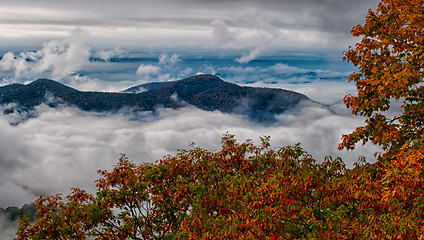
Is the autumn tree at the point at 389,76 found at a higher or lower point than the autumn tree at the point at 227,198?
higher

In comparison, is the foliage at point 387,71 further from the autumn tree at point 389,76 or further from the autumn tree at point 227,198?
the autumn tree at point 227,198

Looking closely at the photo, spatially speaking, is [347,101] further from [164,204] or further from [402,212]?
[164,204]

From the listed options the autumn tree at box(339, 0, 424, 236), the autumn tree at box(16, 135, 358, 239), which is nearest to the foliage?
the autumn tree at box(339, 0, 424, 236)

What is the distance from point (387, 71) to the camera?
15.1m

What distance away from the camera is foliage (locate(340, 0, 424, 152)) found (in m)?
15.3

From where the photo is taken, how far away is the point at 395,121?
56.9 ft

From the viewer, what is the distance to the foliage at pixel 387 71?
15.3m

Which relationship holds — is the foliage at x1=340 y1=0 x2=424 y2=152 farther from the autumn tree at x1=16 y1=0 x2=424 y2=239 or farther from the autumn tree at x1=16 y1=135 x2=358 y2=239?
the autumn tree at x1=16 y1=135 x2=358 y2=239

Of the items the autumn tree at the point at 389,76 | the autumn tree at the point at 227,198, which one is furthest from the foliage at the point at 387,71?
the autumn tree at the point at 227,198

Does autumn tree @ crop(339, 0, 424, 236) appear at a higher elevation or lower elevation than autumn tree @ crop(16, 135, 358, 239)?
higher

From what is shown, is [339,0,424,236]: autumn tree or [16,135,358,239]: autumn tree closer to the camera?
[16,135,358,239]: autumn tree

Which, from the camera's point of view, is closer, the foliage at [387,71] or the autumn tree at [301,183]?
the autumn tree at [301,183]

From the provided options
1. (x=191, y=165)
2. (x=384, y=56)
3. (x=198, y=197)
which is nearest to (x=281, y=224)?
(x=198, y=197)

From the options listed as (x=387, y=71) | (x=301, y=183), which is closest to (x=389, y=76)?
(x=387, y=71)
